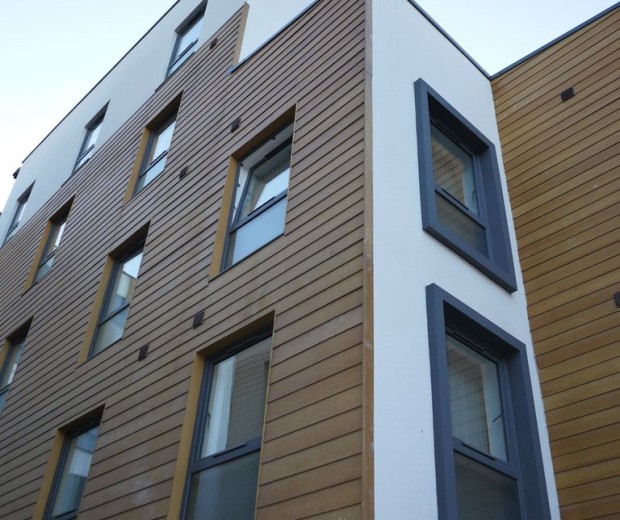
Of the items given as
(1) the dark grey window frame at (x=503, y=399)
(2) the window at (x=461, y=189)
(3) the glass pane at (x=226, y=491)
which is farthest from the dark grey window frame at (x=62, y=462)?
(2) the window at (x=461, y=189)

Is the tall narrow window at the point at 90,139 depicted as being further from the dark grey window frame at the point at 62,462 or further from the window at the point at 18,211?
the dark grey window frame at the point at 62,462

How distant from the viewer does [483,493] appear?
5199mm

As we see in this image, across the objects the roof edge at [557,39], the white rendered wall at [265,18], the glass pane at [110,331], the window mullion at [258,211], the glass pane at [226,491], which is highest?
Answer: the white rendered wall at [265,18]

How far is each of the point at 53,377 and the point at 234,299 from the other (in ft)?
12.3

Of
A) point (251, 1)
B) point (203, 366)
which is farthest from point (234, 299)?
point (251, 1)

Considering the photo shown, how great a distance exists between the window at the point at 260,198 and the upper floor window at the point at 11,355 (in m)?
5.22

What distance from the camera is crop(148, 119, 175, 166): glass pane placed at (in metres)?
10.5

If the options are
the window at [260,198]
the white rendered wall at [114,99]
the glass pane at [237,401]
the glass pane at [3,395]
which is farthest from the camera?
the white rendered wall at [114,99]

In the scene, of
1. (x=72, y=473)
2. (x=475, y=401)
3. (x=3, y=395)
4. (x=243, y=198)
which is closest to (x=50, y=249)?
(x=3, y=395)

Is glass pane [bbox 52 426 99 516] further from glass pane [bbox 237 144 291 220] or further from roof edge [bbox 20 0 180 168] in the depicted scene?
roof edge [bbox 20 0 180 168]

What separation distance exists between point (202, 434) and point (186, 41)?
27.2ft

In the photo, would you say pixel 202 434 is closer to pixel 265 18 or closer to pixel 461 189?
pixel 461 189

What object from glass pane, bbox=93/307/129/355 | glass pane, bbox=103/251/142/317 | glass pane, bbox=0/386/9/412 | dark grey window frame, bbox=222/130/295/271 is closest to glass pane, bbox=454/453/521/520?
dark grey window frame, bbox=222/130/295/271

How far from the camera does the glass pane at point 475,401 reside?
549 cm
